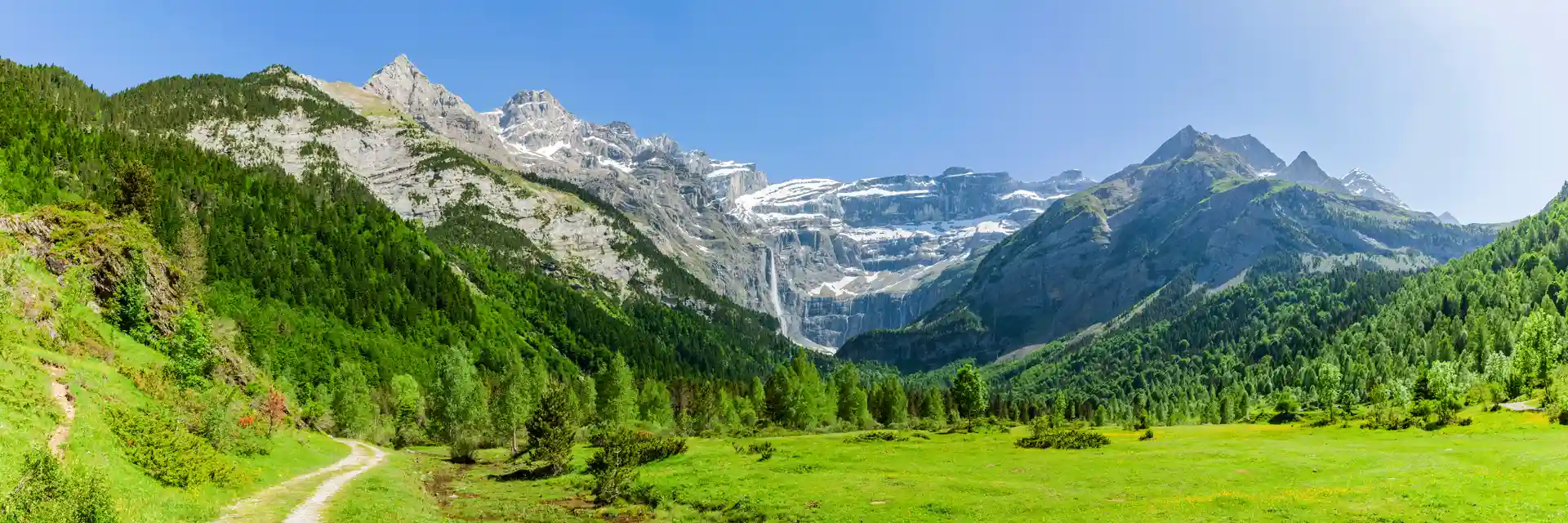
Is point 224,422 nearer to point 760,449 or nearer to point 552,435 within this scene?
point 552,435

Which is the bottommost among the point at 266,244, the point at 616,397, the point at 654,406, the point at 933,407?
the point at 933,407

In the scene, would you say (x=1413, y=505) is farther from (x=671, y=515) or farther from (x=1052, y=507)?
(x=671, y=515)

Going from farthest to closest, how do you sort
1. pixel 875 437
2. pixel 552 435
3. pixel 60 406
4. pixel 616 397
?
1. pixel 616 397
2. pixel 875 437
3. pixel 552 435
4. pixel 60 406

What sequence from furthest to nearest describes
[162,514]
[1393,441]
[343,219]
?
[343,219]
[1393,441]
[162,514]

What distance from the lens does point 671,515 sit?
51.3 metres

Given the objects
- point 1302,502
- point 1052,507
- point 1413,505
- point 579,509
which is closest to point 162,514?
point 579,509

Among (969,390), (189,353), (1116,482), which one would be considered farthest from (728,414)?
(1116,482)

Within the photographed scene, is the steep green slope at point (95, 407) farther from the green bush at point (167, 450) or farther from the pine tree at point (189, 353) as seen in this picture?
the pine tree at point (189, 353)

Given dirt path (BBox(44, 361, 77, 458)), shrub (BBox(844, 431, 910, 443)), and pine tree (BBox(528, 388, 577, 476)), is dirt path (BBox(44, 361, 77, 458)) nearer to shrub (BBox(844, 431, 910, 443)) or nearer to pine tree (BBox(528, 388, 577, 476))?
pine tree (BBox(528, 388, 577, 476))

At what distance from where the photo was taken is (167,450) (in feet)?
113

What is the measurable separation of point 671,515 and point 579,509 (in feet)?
25.9

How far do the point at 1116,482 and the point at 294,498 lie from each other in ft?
173

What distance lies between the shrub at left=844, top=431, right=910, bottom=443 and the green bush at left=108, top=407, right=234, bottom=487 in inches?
2506

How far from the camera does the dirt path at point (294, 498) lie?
33281 millimetres
